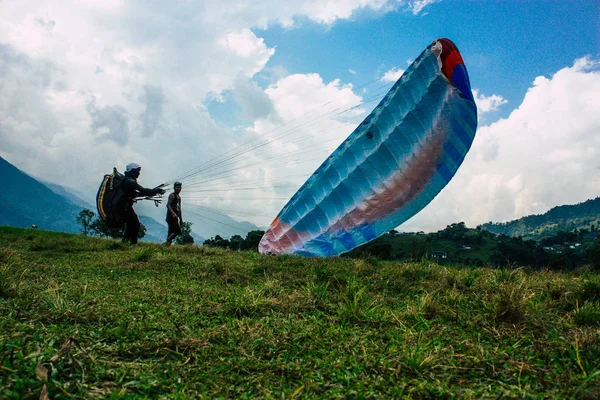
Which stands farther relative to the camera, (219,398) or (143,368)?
(143,368)

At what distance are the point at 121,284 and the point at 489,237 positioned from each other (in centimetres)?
10637

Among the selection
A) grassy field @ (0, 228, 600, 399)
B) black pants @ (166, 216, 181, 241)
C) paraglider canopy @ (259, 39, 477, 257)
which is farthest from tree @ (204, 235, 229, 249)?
grassy field @ (0, 228, 600, 399)

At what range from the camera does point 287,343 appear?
2783 millimetres

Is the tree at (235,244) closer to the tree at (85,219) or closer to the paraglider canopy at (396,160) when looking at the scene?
the paraglider canopy at (396,160)

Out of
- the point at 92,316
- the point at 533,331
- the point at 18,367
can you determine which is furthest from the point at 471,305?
the point at 18,367

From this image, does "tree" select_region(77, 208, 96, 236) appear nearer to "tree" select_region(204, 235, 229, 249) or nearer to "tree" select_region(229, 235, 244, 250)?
"tree" select_region(229, 235, 244, 250)

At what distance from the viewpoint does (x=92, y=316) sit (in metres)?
3.04

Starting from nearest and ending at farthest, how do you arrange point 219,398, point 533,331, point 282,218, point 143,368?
point 219,398, point 143,368, point 533,331, point 282,218

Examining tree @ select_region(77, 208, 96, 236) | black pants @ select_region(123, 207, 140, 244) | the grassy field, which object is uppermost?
tree @ select_region(77, 208, 96, 236)

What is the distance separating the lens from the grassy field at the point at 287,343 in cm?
212

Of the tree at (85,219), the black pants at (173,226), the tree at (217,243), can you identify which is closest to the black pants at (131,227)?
the black pants at (173,226)

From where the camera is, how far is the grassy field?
2.12 m

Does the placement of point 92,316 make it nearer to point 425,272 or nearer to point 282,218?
point 425,272

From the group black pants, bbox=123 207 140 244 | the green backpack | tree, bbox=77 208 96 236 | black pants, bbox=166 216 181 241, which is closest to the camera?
the green backpack
